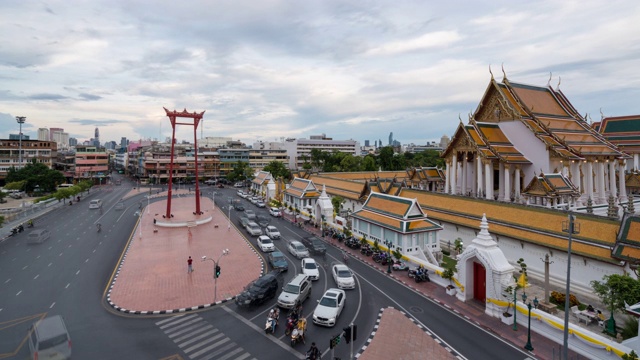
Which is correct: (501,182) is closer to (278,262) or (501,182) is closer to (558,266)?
(558,266)

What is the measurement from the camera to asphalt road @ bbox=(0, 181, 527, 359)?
52.1 feet

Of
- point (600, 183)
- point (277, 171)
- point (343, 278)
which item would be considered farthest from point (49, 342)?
point (277, 171)

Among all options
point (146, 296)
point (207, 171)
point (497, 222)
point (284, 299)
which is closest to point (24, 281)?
point (146, 296)

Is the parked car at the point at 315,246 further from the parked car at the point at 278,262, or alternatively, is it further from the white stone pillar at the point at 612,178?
the white stone pillar at the point at 612,178

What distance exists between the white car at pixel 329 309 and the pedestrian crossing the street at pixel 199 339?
419 cm

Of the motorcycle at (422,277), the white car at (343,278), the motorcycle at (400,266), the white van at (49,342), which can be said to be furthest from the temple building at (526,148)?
the white van at (49,342)

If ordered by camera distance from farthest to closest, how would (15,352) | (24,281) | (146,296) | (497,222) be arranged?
(497,222) < (24,281) < (146,296) < (15,352)

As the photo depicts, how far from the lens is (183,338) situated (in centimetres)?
1688

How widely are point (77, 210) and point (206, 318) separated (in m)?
53.2

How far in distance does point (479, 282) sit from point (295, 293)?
1165 cm

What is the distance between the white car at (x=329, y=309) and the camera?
58.9ft

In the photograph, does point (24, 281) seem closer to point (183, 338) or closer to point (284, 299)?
point (183, 338)

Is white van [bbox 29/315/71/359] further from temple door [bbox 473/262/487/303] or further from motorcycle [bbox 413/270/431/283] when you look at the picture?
temple door [bbox 473/262/487/303]

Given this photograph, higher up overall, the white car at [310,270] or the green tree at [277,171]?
the green tree at [277,171]
